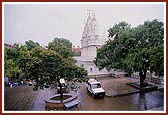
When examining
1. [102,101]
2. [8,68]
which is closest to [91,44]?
[102,101]

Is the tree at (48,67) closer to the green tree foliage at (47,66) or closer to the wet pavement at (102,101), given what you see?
the green tree foliage at (47,66)

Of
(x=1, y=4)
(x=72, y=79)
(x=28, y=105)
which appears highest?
(x=1, y=4)

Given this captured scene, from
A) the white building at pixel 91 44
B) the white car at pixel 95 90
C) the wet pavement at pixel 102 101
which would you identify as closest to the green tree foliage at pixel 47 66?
the wet pavement at pixel 102 101

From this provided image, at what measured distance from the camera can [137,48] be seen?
1141 centimetres

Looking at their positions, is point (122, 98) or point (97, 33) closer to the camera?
point (122, 98)

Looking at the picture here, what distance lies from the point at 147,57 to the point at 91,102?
388 centimetres

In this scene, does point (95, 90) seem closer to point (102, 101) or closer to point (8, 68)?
point (102, 101)

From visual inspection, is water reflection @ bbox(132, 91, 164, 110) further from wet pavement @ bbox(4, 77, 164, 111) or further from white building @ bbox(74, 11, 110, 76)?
white building @ bbox(74, 11, 110, 76)

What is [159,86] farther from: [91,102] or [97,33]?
[97,33]

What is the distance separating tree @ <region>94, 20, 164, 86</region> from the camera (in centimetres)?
993

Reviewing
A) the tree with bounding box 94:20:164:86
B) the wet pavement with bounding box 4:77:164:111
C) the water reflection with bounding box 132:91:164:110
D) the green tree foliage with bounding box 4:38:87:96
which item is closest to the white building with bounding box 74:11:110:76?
the tree with bounding box 94:20:164:86

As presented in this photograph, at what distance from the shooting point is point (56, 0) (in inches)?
287

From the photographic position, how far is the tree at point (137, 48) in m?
9.93

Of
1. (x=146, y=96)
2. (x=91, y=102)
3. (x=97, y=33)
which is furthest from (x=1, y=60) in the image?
(x=97, y=33)
